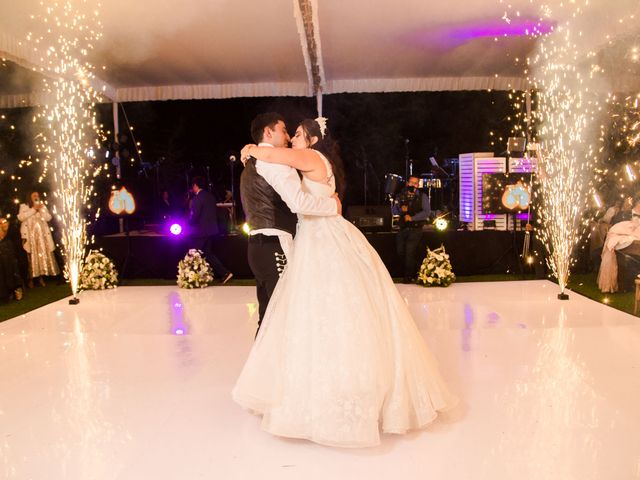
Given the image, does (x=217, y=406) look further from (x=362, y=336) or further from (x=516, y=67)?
(x=516, y=67)

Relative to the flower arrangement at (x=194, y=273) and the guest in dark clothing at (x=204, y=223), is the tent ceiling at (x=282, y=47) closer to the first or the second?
the guest in dark clothing at (x=204, y=223)

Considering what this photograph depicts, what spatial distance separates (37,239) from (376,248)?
4.70 meters

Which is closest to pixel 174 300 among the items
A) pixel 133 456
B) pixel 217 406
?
pixel 217 406

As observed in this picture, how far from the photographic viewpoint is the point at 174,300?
7.13m

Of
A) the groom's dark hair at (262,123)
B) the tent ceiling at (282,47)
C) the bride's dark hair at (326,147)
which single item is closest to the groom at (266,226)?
the groom's dark hair at (262,123)

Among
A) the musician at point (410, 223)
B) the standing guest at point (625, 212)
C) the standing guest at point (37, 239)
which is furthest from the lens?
the standing guest at point (37, 239)

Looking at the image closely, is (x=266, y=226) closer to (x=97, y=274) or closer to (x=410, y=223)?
(x=410, y=223)

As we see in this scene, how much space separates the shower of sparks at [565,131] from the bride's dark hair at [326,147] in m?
4.19

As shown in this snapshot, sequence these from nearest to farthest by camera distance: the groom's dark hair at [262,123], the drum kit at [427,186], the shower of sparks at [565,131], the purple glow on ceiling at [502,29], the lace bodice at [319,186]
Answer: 1. the lace bodice at [319,186]
2. the groom's dark hair at [262,123]
3. the purple glow on ceiling at [502,29]
4. the shower of sparks at [565,131]
5. the drum kit at [427,186]

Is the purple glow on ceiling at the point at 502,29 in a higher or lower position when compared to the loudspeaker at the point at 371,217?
higher

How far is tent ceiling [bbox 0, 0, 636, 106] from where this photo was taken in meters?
6.33

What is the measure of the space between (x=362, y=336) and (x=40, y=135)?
7.85m

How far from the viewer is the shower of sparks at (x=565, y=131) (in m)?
7.07

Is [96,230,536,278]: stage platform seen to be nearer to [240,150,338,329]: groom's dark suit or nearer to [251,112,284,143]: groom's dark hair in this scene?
[240,150,338,329]: groom's dark suit
